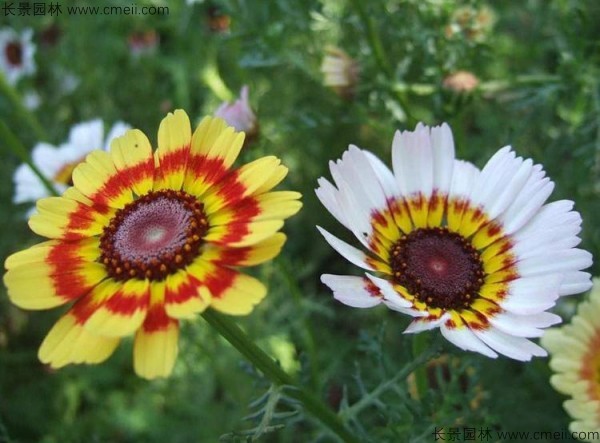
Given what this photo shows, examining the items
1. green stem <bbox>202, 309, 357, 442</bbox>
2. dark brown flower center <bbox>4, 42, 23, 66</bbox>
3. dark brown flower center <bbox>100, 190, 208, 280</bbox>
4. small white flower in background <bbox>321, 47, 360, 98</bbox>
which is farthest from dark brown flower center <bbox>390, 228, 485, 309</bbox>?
dark brown flower center <bbox>4, 42, 23, 66</bbox>

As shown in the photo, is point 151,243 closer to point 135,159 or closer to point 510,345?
point 135,159

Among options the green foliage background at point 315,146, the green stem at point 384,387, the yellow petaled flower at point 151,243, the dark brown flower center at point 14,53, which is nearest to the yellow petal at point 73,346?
A: the yellow petaled flower at point 151,243

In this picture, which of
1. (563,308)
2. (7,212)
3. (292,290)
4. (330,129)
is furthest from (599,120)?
(7,212)

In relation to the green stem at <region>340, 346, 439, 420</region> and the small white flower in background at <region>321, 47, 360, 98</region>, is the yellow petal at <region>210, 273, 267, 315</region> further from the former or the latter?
the small white flower in background at <region>321, 47, 360, 98</region>

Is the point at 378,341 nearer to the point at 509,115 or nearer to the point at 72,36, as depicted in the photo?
the point at 509,115

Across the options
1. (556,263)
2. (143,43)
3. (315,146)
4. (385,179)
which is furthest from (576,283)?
(143,43)

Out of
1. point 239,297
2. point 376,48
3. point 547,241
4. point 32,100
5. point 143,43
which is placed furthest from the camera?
point 143,43

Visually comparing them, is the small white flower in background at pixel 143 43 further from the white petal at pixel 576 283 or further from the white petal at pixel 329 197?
the white petal at pixel 576 283
